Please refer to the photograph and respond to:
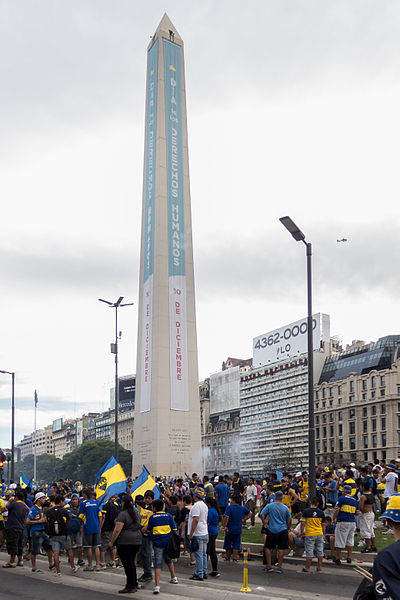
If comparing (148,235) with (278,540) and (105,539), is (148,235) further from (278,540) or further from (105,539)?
(278,540)

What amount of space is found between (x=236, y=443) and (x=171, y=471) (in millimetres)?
97498

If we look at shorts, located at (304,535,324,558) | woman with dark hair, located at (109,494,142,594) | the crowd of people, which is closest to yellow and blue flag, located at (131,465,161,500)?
the crowd of people

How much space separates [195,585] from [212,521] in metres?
1.92

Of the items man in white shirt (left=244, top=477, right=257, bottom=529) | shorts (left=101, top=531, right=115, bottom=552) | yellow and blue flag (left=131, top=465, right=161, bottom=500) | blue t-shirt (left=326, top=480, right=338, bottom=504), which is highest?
yellow and blue flag (left=131, top=465, right=161, bottom=500)

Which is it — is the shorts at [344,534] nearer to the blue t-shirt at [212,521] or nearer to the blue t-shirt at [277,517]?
the blue t-shirt at [277,517]

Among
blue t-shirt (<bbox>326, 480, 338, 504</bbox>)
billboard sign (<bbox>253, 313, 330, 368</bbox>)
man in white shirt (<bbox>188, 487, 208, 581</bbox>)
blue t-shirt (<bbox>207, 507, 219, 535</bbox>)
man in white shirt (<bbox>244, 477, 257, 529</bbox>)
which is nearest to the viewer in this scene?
man in white shirt (<bbox>188, 487, 208, 581</bbox>)

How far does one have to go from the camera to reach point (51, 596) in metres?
12.4

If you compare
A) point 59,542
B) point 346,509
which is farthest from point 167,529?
point 346,509

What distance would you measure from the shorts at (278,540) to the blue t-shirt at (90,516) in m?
3.84

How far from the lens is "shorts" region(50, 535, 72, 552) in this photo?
15.6 meters

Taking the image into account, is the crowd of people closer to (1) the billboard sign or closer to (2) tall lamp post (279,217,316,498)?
(2) tall lamp post (279,217,316,498)

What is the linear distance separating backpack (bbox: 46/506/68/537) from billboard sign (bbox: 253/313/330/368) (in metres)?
107

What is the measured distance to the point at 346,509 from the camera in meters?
15.3

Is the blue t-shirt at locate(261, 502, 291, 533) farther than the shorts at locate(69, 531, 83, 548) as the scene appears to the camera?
No
